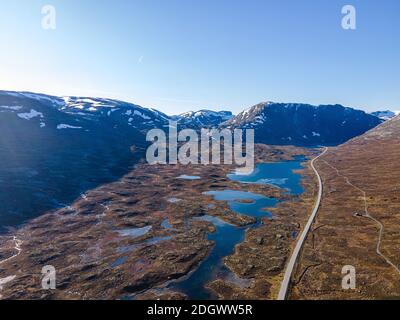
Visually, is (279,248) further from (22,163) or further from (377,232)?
(22,163)

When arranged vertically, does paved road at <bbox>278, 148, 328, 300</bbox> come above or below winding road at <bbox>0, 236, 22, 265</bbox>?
above

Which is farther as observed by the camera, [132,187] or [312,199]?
[132,187]

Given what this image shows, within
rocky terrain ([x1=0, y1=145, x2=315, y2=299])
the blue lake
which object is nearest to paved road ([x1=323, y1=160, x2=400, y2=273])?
rocky terrain ([x1=0, y1=145, x2=315, y2=299])

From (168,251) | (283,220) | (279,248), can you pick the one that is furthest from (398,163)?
(168,251)

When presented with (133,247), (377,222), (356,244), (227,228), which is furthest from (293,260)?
(133,247)

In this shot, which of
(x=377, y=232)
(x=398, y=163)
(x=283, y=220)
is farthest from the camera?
(x=398, y=163)

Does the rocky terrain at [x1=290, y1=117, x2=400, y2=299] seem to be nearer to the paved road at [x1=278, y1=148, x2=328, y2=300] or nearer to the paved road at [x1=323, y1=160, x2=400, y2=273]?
the paved road at [x1=323, y1=160, x2=400, y2=273]

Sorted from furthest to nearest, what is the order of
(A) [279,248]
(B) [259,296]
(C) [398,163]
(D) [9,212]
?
(C) [398,163] < (D) [9,212] < (A) [279,248] < (B) [259,296]
